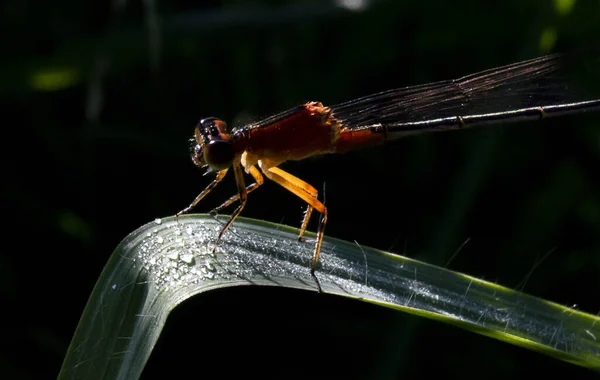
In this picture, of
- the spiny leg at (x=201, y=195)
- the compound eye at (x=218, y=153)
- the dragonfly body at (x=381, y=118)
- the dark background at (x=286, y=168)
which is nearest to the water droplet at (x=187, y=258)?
the spiny leg at (x=201, y=195)

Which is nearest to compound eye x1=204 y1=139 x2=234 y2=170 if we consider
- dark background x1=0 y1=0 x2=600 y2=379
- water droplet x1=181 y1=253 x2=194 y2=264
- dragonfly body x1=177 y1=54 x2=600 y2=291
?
dragonfly body x1=177 y1=54 x2=600 y2=291

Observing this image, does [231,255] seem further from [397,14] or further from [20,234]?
[397,14]

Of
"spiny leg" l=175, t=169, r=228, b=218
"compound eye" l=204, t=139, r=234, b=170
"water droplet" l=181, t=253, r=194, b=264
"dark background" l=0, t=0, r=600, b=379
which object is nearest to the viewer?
"water droplet" l=181, t=253, r=194, b=264

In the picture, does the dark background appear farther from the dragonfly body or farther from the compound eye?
the compound eye

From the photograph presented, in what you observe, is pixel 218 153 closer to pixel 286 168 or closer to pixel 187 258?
pixel 187 258

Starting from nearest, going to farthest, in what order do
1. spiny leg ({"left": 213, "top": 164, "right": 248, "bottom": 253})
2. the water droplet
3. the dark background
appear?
the water droplet < spiny leg ({"left": 213, "top": 164, "right": 248, "bottom": 253}) < the dark background

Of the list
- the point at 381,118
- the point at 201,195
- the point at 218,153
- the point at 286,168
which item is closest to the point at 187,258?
the point at 201,195

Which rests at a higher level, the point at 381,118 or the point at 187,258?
the point at 381,118
